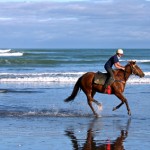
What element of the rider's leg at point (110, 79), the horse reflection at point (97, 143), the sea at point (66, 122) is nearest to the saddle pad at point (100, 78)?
the rider's leg at point (110, 79)

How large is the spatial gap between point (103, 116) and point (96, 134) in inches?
132

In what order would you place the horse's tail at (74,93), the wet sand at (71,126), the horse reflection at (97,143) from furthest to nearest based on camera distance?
the horse's tail at (74,93), the wet sand at (71,126), the horse reflection at (97,143)

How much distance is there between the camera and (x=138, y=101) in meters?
18.7

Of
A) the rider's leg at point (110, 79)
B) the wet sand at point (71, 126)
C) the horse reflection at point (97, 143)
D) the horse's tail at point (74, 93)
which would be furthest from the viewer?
the horse's tail at point (74, 93)

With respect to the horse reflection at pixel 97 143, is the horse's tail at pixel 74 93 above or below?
below

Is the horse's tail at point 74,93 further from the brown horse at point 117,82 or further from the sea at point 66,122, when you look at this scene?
the sea at point 66,122

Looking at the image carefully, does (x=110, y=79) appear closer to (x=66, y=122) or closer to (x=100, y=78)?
(x=100, y=78)

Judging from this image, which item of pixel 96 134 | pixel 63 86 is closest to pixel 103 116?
pixel 96 134

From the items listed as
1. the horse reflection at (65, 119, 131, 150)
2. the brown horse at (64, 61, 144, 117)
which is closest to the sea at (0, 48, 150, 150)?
the horse reflection at (65, 119, 131, 150)

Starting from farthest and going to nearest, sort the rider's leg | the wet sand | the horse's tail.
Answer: the horse's tail → the rider's leg → the wet sand

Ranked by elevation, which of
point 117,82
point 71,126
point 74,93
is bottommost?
point 74,93

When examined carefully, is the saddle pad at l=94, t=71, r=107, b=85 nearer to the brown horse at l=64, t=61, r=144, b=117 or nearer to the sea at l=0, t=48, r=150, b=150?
the brown horse at l=64, t=61, r=144, b=117

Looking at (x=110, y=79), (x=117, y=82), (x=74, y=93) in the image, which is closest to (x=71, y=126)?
(x=110, y=79)

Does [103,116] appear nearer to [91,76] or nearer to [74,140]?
[91,76]
